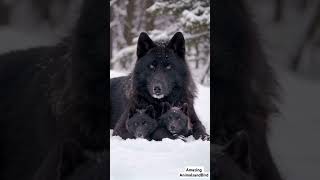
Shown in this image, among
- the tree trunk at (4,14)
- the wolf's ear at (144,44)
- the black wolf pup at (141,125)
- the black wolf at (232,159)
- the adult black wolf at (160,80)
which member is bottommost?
the black wolf at (232,159)

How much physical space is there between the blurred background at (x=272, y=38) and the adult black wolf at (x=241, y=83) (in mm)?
48

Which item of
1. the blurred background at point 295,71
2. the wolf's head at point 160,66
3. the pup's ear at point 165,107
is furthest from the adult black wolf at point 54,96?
the blurred background at point 295,71

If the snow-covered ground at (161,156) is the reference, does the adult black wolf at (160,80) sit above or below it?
above

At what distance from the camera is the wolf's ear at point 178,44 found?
7.87 ft

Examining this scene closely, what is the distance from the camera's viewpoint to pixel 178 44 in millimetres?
2408

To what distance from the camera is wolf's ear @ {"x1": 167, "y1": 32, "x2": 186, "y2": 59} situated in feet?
7.87

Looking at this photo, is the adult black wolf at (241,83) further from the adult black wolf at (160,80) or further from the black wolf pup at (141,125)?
the black wolf pup at (141,125)

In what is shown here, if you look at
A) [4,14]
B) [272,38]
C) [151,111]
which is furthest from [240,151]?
[4,14]

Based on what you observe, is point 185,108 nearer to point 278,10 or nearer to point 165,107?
point 165,107

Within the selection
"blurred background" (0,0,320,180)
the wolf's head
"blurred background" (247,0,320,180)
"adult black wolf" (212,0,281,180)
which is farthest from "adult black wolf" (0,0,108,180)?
"blurred background" (247,0,320,180)

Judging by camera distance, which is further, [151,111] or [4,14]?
[4,14]

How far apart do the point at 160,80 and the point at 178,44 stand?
20 centimetres

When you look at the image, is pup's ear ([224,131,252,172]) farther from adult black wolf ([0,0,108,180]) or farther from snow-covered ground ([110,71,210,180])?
adult black wolf ([0,0,108,180])

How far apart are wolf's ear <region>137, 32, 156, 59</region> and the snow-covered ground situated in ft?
0.54
